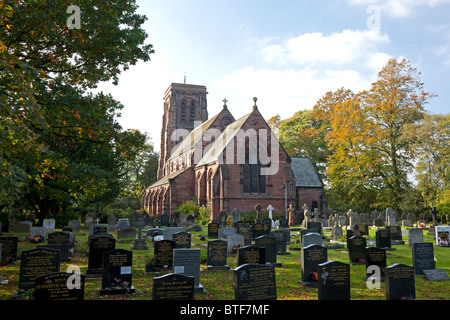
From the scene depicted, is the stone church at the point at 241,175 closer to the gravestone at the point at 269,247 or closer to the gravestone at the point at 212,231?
the gravestone at the point at 212,231

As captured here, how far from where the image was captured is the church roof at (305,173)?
120 ft

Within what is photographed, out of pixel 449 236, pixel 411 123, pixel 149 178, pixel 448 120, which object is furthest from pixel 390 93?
pixel 149 178

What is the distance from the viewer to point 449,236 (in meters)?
15.6

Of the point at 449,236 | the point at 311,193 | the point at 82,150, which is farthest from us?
the point at 311,193

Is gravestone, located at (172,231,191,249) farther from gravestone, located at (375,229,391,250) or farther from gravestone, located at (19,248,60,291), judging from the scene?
gravestone, located at (375,229,391,250)

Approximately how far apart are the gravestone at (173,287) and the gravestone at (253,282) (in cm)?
100

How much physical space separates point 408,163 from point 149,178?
46424mm

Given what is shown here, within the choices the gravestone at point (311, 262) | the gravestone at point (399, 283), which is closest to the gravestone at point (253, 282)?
the gravestone at point (311, 262)

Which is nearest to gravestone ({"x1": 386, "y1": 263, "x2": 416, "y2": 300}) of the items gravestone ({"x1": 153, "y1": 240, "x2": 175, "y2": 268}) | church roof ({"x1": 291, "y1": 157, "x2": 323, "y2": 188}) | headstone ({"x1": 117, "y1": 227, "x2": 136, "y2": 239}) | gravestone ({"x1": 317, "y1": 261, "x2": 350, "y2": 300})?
gravestone ({"x1": 317, "y1": 261, "x2": 350, "y2": 300})

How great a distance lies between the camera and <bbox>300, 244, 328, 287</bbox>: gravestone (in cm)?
892

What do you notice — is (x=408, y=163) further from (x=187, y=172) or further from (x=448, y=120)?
(x=187, y=172)

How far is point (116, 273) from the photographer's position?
8.20 m

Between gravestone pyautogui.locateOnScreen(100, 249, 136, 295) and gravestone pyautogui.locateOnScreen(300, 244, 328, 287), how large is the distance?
15.1 feet

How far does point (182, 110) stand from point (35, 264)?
1906 inches
